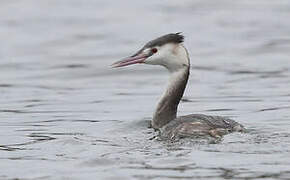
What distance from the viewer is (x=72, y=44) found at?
2341 centimetres

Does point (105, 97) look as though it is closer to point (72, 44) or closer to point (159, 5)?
point (72, 44)

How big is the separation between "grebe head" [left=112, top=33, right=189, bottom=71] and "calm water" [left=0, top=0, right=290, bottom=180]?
0.81 metres

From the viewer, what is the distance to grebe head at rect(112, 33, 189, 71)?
13.3 metres

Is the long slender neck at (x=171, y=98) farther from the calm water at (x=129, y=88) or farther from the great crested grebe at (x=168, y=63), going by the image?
the calm water at (x=129, y=88)

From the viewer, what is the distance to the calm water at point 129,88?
10.7 metres

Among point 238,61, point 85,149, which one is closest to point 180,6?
point 238,61

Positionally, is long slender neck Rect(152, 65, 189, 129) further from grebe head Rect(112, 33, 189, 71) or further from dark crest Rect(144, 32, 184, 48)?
dark crest Rect(144, 32, 184, 48)

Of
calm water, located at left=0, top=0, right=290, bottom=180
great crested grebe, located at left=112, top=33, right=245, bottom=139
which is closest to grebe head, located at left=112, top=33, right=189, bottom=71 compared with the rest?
great crested grebe, located at left=112, top=33, right=245, bottom=139

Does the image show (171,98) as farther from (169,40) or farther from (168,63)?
(169,40)

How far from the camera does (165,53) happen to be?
13.3m

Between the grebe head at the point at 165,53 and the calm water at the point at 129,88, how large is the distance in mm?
811

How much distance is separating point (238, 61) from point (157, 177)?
10832 mm

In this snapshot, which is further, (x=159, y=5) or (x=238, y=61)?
(x=159, y=5)

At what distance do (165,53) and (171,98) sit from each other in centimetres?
62
